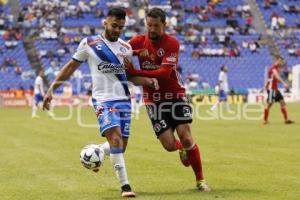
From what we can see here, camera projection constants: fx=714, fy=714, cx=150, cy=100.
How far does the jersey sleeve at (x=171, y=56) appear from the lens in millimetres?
9812

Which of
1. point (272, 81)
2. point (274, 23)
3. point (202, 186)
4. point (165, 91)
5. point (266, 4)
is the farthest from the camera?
point (266, 4)

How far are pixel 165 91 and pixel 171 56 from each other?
0.63 metres

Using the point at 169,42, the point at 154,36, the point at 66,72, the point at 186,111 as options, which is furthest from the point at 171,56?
the point at 66,72

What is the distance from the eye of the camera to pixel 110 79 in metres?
9.48

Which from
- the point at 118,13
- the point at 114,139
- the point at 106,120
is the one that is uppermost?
the point at 118,13

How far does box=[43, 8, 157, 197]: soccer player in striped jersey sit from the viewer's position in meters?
9.28

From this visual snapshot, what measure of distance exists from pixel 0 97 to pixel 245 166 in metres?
33.8

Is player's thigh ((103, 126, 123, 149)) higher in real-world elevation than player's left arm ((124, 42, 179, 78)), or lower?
lower

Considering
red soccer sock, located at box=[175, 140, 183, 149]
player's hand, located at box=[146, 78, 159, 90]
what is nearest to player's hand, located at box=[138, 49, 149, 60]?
player's hand, located at box=[146, 78, 159, 90]

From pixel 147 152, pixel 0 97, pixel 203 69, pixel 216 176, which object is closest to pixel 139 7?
pixel 203 69

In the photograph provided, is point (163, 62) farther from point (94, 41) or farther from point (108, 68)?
point (94, 41)

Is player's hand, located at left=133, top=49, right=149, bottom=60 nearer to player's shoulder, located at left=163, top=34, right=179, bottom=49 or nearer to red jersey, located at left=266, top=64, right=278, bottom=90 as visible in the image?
player's shoulder, located at left=163, top=34, right=179, bottom=49

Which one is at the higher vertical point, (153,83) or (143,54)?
(143,54)

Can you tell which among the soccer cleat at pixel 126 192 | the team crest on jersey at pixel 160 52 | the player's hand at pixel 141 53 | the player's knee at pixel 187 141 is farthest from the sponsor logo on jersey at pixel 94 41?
the soccer cleat at pixel 126 192
